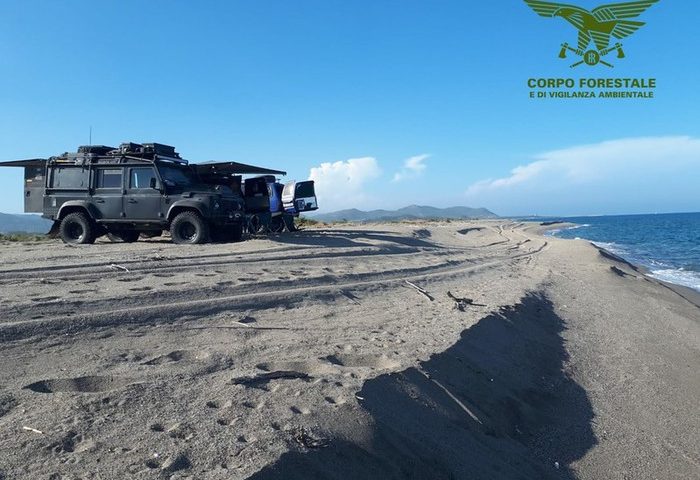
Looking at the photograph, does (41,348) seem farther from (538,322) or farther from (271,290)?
(538,322)

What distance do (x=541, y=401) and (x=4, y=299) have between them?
614 cm

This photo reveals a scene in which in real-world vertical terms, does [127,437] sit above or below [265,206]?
below

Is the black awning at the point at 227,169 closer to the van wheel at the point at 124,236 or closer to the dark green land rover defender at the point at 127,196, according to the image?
the dark green land rover defender at the point at 127,196

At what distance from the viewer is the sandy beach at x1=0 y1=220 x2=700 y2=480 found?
324cm

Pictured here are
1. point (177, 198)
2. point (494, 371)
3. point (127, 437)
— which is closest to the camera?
point (127, 437)

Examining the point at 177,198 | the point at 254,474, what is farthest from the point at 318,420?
the point at 177,198

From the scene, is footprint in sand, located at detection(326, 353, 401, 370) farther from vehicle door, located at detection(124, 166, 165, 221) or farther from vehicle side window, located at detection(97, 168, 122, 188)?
vehicle side window, located at detection(97, 168, 122, 188)

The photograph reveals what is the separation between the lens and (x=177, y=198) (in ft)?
40.5

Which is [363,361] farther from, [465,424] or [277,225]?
[277,225]

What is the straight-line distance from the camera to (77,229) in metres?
13.2

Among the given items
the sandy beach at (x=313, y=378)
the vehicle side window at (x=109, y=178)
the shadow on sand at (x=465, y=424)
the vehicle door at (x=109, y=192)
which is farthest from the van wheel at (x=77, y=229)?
the shadow on sand at (x=465, y=424)

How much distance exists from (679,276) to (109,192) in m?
19.7

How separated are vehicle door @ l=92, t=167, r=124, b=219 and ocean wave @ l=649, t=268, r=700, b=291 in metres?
17.2

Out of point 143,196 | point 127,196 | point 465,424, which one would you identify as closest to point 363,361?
point 465,424
